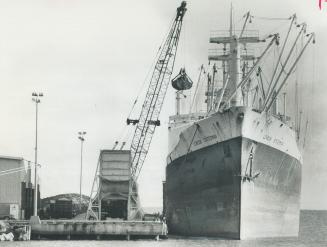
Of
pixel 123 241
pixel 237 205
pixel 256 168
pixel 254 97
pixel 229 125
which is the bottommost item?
pixel 123 241

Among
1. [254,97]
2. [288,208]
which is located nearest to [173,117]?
[254,97]

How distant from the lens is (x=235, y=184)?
4612 cm

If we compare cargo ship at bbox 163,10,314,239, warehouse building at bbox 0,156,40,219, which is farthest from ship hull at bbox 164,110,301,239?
warehouse building at bbox 0,156,40,219

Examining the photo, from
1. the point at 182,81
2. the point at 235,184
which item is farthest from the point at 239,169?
the point at 182,81

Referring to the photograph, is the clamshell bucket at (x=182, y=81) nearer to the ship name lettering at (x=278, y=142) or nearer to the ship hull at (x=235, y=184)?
the ship hull at (x=235, y=184)

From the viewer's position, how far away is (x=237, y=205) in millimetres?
45625

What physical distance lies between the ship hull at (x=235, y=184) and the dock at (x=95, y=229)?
4.53 m

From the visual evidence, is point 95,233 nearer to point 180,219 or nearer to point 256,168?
point 180,219

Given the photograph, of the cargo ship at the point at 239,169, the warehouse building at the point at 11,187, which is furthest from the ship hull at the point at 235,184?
the warehouse building at the point at 11,187

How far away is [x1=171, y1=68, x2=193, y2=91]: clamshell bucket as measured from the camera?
60.2 metres

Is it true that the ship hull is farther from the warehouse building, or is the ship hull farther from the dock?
the warehouse building

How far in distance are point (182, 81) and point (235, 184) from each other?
690 inches

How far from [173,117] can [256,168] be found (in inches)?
808

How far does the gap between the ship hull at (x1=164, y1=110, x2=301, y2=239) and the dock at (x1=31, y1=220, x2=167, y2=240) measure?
4.53 m
